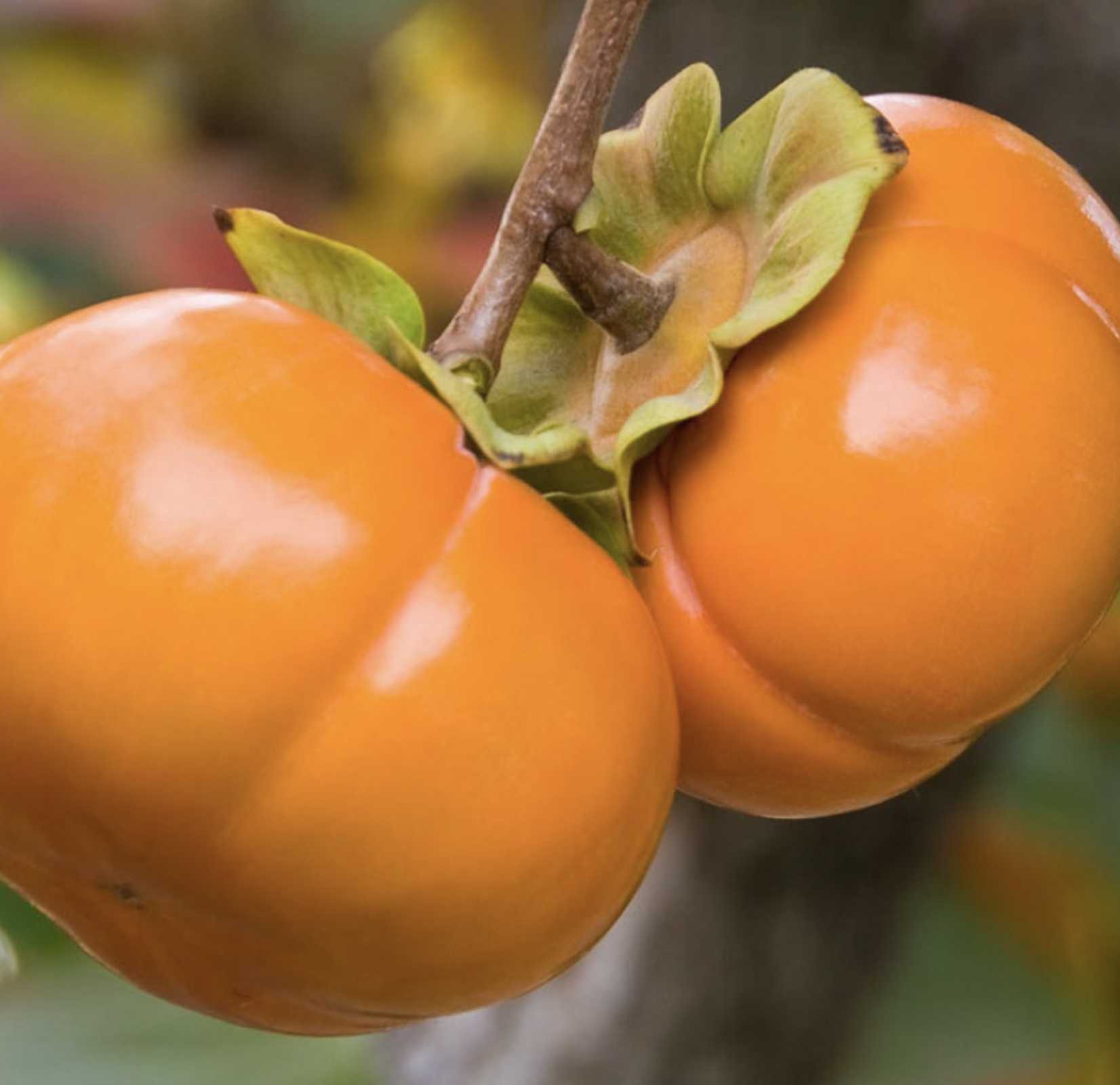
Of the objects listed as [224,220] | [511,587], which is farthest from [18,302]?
[511,587]

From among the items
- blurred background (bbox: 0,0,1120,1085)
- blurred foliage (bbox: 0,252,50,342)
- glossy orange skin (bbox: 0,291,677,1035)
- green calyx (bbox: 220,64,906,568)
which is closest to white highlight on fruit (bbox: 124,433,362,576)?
glossy orange skin (bbox: 0,291,677,1035)

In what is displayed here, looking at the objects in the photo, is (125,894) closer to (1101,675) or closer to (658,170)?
(658,170)

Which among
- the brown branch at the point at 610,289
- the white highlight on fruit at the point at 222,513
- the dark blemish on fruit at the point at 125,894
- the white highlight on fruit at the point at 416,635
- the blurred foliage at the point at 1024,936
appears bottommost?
the blurred foliage at the point at 1024,936

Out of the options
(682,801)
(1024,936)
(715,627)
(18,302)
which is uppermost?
(715,627)

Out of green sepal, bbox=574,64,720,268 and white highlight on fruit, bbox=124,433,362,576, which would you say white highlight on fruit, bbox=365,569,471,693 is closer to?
white highlight on fruit, bbox=124,433,362,576

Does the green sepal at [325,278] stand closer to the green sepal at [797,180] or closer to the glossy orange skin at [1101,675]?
the green sepal at [797,180]

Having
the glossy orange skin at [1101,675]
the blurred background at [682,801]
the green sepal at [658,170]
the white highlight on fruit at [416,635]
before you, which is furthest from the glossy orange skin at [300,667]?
the glossy orange skin at [1101,675]
